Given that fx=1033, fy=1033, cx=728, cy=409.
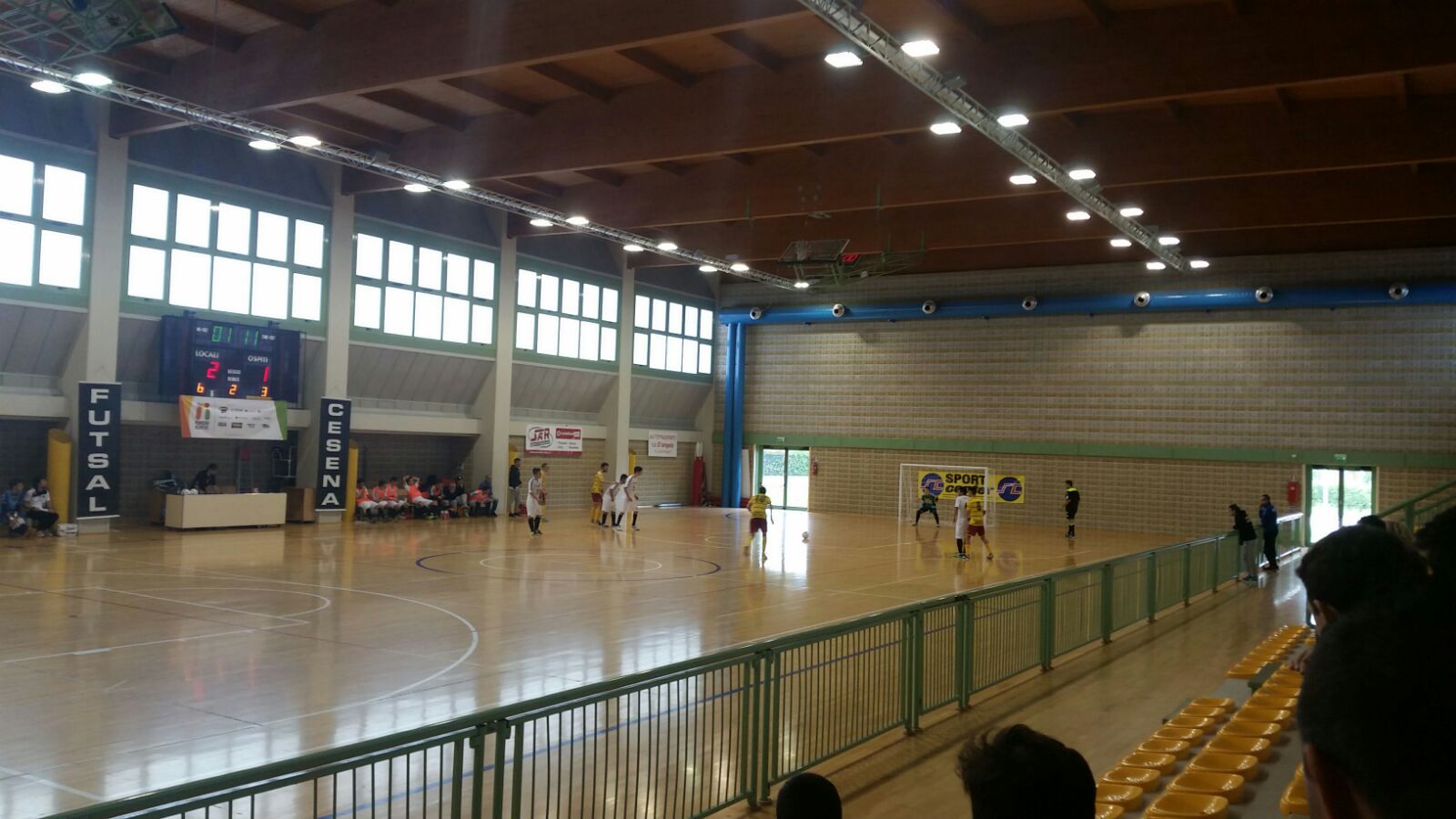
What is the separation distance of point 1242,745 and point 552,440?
31078 mm

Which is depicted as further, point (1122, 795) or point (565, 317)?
point (565, 317)

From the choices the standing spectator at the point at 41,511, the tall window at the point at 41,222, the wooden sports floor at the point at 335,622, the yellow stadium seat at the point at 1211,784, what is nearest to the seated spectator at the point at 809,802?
the yellow stadium seat at the point at 1211,784

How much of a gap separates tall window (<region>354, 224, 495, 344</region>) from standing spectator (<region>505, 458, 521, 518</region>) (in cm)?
422

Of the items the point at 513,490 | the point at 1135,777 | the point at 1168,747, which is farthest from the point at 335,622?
the point at 513,490

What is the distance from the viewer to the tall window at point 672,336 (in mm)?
40000

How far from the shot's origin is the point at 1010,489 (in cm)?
3744

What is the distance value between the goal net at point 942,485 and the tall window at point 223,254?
70.9 feet

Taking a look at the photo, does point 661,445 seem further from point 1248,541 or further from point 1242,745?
point 1242,745

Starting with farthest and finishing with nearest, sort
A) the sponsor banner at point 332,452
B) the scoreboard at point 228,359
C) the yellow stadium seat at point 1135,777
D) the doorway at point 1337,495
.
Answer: the doorway at point 1337,495, the sponsor banner at point 332,452, the scoreboard at point 228,359, the yellow stadium seat at point 1135,777

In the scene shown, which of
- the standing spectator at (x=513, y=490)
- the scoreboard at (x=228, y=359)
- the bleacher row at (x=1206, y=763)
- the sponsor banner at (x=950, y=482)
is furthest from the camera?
the sponsor banner at (x=950, y=482)

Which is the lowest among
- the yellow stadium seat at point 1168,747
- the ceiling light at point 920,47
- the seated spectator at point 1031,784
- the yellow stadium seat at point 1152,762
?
the yellow stadium seat at point 1168,747

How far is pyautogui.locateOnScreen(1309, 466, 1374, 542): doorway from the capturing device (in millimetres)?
31875

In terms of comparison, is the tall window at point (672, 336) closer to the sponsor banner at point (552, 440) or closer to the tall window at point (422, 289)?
the sponsor banner at point (552, 440)

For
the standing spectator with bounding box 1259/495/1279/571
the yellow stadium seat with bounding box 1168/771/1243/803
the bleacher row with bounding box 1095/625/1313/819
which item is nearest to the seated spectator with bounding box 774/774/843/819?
the bleacher row with bounding box 1095/625/1313/819
